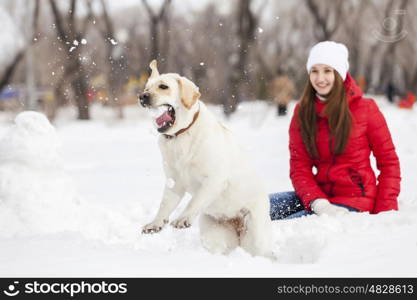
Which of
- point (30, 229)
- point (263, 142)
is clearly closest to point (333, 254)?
point (30, 229)

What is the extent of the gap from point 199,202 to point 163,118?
511 millimetres

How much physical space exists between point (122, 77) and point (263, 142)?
5.00 meters

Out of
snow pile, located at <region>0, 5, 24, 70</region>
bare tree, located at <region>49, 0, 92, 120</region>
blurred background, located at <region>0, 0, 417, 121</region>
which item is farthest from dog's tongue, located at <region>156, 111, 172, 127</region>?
snow pile, located at <region>0, 5, 24, 70</region>

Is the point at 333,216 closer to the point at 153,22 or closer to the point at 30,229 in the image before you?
the point at 30,229

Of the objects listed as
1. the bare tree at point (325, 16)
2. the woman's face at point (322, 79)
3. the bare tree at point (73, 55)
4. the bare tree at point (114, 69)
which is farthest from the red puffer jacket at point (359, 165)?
the bare tree at point (325, 16)

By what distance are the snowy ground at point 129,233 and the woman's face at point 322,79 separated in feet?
3.29

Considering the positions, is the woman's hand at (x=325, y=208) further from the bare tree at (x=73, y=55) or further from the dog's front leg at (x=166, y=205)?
the bare tree at (x=73, y=55)

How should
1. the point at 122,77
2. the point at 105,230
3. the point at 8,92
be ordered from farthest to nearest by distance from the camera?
1. the point at 8,92
2. the point at 122,77
3. the point at 105,230

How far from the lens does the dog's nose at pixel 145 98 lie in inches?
119

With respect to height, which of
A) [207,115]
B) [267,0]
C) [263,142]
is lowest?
[207,115]

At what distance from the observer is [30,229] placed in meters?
4.30

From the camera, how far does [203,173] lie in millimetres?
3256

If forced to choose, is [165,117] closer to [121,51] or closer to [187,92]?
[187,92]

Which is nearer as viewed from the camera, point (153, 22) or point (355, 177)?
point (355, 177)
